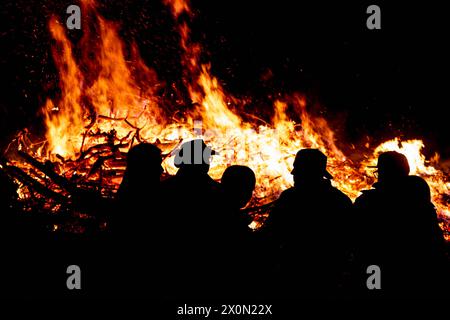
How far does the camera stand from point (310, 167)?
3.42 m

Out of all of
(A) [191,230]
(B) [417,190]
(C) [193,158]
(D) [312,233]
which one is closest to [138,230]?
(A) [191,230]

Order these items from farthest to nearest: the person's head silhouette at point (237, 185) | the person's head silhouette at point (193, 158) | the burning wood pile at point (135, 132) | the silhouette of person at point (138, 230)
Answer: the burning wood pile at point (135, 132) < the person's head silhouette at point (237, 185) < the person's head silhouette at point (193, 158) < the silhouette of person at point (138, 230)

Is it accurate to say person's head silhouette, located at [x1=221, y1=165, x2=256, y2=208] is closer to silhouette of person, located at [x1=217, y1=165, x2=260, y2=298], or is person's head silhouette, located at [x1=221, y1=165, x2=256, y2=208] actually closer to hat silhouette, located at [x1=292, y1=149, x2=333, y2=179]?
silhouette of person, located at [x1=217, y1=165, x2=260, y2=298]

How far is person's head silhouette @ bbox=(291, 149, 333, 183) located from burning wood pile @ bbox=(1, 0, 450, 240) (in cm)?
168

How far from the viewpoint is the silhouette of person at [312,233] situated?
3357 mm

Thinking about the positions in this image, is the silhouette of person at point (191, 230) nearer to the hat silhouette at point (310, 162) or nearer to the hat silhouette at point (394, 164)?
the hat silhouette at point (310, 162)

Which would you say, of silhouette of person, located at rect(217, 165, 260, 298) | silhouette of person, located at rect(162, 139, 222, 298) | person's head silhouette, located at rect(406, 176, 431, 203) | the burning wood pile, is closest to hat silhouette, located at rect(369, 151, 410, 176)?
person's head silhouette, located at rect(406, 176, 431, 203)

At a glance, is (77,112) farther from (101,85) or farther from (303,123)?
(303,123)

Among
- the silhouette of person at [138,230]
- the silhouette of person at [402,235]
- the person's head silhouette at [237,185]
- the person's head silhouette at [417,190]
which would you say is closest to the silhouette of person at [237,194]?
the person's head silhouette at [237,185]

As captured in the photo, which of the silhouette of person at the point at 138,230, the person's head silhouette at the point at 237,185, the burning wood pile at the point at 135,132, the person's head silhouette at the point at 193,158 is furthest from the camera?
the burning wood pile at the point at 135,132

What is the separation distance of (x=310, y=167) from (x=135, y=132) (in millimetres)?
3532

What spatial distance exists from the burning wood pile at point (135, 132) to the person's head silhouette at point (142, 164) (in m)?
1.30

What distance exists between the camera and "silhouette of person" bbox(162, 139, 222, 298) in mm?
3316
